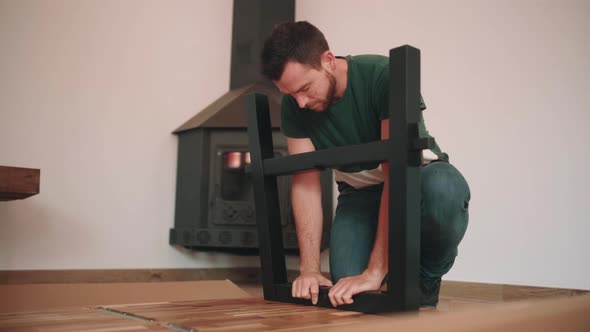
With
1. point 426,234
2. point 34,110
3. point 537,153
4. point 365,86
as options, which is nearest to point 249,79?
point 34,110

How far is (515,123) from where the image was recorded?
7.20 ft

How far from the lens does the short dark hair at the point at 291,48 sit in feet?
3.96

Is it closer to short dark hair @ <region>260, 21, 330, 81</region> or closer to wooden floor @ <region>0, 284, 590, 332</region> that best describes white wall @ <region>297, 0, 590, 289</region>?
short dark hair @ <region>260, 21, 330, 81</region>

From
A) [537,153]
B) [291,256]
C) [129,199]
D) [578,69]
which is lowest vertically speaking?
[291,256]

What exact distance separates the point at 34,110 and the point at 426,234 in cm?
187

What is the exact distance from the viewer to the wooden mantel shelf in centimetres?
167

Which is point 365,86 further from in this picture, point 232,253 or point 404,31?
point 232,253

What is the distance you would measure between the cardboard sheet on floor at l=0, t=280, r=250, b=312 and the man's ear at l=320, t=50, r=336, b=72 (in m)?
0.53

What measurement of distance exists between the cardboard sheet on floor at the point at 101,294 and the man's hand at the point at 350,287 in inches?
11.0

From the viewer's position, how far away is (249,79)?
2830mm

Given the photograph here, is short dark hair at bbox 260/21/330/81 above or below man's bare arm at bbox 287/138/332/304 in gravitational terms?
above

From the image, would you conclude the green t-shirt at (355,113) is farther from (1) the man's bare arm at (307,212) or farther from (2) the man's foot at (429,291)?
(2) the man's foot at (429,291)

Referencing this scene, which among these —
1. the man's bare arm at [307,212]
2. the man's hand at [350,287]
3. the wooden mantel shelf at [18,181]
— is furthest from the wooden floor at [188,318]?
the wooden mantel shelf at [18,181]

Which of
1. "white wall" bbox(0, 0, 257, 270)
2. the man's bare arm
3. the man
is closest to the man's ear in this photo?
the man
